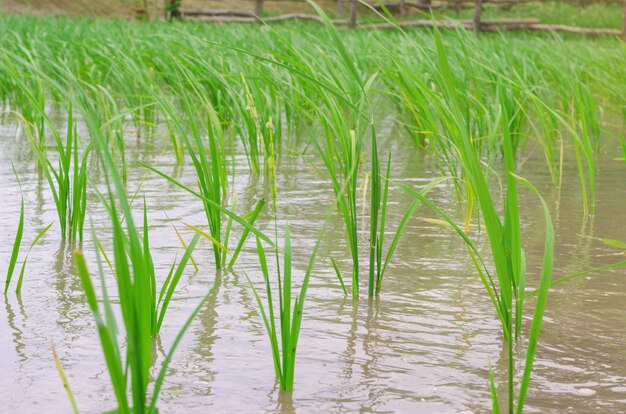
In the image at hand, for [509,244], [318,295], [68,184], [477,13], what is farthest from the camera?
[477,13]

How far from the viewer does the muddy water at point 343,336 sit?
1457 mm

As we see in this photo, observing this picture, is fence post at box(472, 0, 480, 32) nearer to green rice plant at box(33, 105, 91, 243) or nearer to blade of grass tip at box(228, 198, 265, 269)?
green rice plant at box(33, 105, 91, 243)

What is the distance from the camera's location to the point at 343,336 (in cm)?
175

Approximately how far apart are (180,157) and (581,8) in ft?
56.3

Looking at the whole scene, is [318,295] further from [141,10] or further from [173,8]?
[141,10]

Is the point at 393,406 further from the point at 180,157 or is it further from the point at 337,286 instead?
the point at 180,157

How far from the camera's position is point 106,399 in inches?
56.2

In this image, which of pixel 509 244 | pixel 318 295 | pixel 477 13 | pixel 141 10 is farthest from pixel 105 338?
pixel 141 10

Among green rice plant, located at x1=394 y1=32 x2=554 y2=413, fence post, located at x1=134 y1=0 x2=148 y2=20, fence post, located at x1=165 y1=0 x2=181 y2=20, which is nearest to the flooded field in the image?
green rice plant, located at x1=394 y1=32 x2=554 y2=413

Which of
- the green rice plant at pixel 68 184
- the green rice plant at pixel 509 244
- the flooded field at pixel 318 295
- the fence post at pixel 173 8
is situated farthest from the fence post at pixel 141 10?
the green rice plant at pixel 509 244

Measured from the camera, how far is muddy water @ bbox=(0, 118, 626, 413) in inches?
57.4

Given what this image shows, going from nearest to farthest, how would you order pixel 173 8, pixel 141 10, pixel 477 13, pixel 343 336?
1. pixel 343 336
2. pixel 477 13
3. pixel 173 8
4. pixel 141 10

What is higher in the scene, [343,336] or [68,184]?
[68,184]

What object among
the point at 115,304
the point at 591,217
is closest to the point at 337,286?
the point at 115,304
